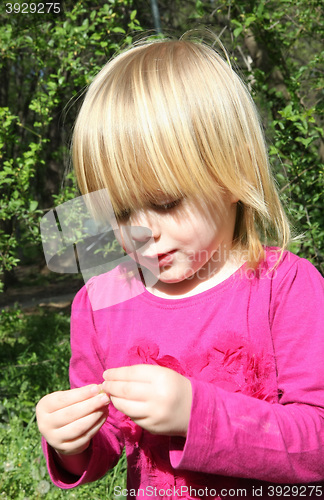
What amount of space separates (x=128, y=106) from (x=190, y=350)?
53 cm

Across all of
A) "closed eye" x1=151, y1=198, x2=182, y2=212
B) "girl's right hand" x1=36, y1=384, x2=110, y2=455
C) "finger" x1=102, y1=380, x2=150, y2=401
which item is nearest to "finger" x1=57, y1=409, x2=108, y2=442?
"girl's right hand" x1=36, y1=384, x2=110, y2=455

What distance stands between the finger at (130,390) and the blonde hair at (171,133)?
1.21 feet

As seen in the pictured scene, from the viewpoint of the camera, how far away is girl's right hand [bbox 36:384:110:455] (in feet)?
3.41

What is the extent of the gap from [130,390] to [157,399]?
54mm

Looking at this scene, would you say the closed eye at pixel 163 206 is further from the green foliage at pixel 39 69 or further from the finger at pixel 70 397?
the green foliage at pixel 39 69

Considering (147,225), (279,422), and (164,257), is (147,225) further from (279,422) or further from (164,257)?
(279,422)

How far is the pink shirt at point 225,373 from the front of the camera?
95 cm

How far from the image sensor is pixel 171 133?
3.55ft

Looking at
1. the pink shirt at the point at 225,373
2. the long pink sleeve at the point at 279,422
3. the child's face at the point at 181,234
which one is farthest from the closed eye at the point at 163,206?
the long pink sleeve at the point at 279,422

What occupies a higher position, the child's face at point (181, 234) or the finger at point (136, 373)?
the child's face at point (181, 234)

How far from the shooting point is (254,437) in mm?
948

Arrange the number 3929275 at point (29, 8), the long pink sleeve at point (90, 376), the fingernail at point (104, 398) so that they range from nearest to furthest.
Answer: the fingernail at point (104, 398), the long pink sleeve at point (90, 376), the number 3929275 at point (29, 8)

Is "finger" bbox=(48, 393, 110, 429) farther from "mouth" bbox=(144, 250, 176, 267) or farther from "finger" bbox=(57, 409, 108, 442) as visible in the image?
"mouth" bbox=(144, 250, 176, 267)

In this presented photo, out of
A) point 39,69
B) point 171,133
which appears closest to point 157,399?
point 171,133
